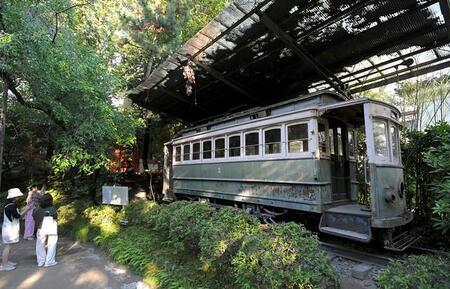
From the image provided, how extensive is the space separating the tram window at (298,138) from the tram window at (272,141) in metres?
0.32

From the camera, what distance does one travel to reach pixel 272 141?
7879mm

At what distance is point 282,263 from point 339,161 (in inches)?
197

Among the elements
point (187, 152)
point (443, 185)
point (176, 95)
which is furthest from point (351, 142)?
point (176, 95)

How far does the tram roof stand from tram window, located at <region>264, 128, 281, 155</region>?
2.25 metres

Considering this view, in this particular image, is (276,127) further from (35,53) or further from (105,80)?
(35,53)

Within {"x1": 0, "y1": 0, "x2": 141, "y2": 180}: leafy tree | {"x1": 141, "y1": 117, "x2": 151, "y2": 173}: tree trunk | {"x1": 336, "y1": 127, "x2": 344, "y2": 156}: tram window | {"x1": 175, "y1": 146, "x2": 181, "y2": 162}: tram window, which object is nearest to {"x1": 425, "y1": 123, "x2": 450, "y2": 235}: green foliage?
{"x1": 336, "y1": 127, "x2": 344, "y2": 156}: tram window

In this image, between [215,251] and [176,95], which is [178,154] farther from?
[215,251]

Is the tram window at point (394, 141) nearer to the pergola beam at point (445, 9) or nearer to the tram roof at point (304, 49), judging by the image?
the tram roof at point (304, 49)

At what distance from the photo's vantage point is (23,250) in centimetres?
794

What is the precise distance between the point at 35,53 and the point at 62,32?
1229mm

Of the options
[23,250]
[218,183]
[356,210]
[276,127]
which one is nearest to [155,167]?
[218,183]

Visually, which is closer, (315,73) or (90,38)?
(315,73)

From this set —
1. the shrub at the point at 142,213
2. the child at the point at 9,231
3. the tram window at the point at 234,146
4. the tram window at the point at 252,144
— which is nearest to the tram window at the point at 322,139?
the tram window at the point at 252,144

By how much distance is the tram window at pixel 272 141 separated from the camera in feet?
25.3
